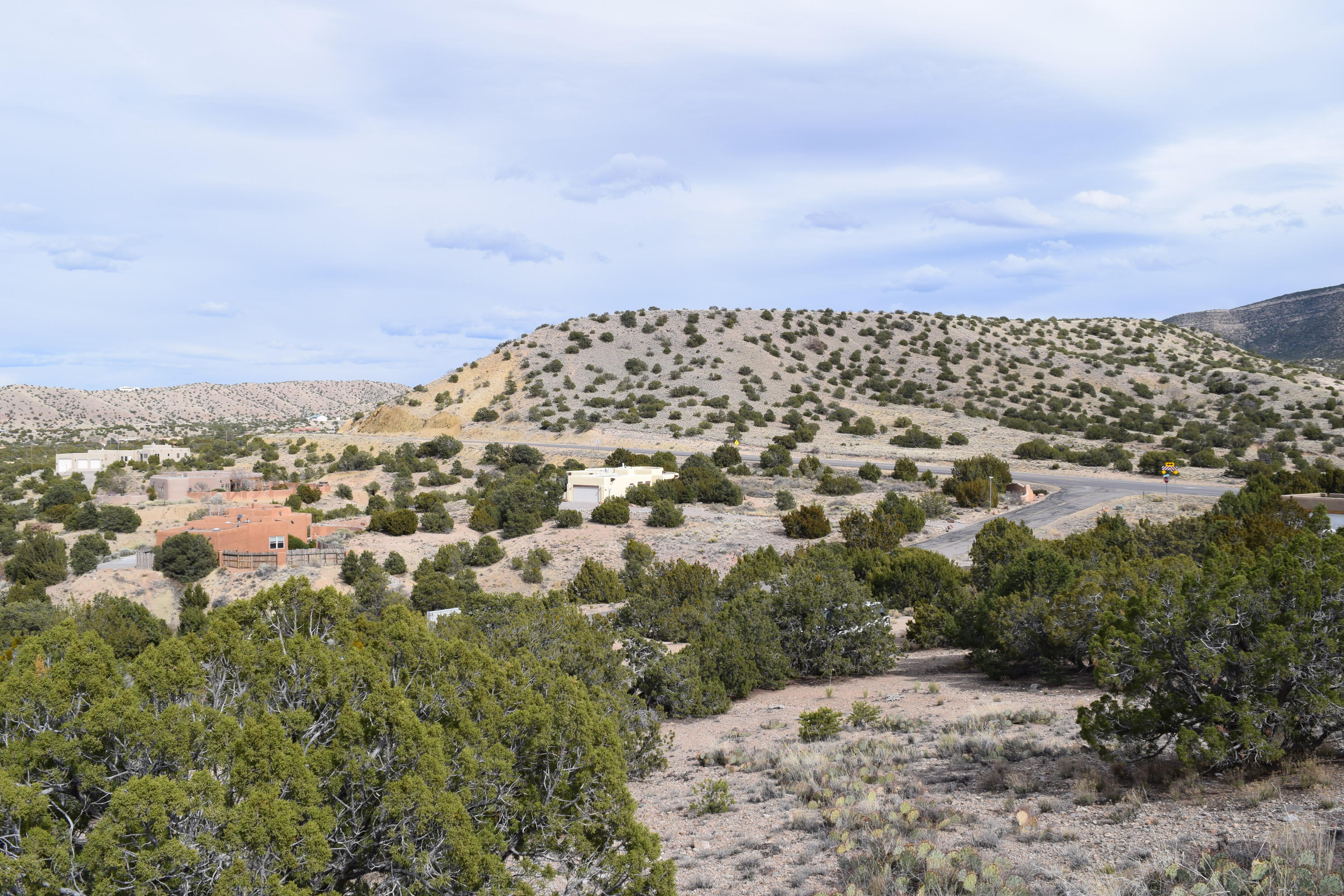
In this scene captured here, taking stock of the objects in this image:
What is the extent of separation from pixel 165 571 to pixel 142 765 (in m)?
27.9

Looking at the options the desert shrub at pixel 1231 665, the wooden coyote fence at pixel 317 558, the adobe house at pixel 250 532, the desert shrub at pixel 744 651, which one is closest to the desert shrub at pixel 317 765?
the desert shrub at pixel 1231 665

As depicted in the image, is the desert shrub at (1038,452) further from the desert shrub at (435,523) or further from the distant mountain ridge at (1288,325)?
the distant mountain ridge at (1288,325)

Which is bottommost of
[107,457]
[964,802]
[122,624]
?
[122,624]

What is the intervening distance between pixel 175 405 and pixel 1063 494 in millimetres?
145859

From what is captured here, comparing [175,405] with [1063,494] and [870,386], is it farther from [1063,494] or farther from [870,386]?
[1063,494]

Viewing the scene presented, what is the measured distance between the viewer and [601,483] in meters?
36.8

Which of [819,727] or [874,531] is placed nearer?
[819,727]

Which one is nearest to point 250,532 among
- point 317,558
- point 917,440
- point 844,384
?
point 317,558

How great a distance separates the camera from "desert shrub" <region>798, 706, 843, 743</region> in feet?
38.0

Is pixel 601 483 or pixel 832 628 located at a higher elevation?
pixel 601 483

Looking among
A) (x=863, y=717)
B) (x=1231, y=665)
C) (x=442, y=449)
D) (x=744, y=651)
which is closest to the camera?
(x=1231, y=665)

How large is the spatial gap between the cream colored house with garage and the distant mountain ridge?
328ft

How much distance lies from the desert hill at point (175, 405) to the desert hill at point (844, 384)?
5943cm

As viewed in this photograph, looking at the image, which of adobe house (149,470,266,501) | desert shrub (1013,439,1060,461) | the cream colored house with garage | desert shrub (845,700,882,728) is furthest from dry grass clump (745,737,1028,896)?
adobe house (149,470,266,501)
